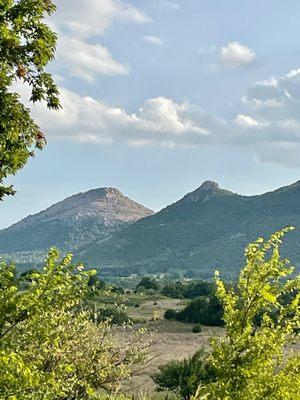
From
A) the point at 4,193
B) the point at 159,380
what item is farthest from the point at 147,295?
the point at 4,193

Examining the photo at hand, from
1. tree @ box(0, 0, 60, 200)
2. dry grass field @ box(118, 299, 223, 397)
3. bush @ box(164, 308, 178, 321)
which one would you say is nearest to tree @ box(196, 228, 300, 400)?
tree @ box(0, 0, 60, 200)

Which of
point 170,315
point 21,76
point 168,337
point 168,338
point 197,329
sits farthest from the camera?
point 170,315

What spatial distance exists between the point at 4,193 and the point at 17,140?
6.20 ft

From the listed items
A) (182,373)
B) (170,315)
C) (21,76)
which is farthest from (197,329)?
(21,76)

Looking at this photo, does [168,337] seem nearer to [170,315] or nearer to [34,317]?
[170,315]

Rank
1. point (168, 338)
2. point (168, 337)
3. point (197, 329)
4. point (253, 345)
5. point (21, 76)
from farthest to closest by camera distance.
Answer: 1. point (197, 329)
2. point (168, 337)
3. point (168, 338)
4. point (21, 76)
5. point (253, 345)

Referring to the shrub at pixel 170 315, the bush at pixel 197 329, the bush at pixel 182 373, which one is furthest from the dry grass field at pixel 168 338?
the bush at pixel 182 373

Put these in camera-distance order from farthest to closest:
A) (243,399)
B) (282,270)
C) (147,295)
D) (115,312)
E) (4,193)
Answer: (147,295) < (115,312) < (4,193) < (282,270) < (243,399)

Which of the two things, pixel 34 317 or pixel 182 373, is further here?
pixel 182 373

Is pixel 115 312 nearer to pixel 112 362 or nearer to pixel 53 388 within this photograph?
pixel 112 362

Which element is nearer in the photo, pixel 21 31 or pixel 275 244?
pixel 275 244

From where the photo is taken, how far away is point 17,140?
17078mm

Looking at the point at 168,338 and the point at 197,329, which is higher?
the point at 168,338

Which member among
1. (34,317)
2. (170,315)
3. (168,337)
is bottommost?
(168,337)
